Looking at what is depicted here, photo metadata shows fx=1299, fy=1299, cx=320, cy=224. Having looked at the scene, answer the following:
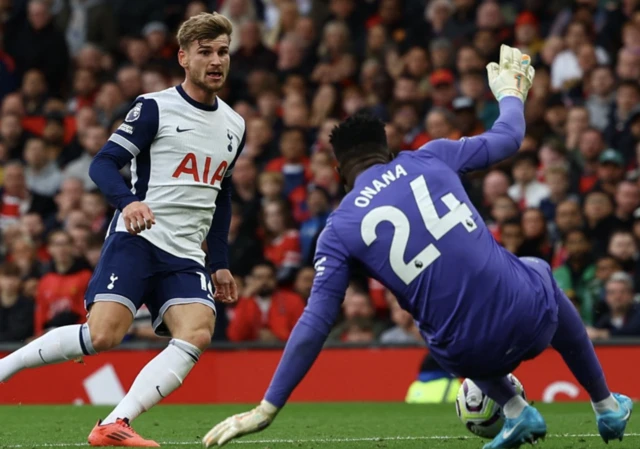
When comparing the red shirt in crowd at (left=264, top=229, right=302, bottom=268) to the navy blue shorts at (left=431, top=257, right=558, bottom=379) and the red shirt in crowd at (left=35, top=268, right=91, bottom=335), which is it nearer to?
the red shirt in crowd at (left=35, top=268, right=91, bottom=335)

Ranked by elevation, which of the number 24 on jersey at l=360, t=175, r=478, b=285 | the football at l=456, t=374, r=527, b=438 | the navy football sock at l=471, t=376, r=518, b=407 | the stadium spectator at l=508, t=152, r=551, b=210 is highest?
the number 24 on jersey at l=360, t=175, r=478, b=285

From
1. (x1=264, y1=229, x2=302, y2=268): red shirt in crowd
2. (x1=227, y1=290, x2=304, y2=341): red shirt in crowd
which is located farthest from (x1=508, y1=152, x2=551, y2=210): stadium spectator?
(x1=227, y1=290, x2=304, y2=341): red shirt in crowd

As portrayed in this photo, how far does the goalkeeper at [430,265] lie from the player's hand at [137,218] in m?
1.24

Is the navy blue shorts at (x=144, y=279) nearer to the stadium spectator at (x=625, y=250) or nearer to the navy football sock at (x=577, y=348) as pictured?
the navy football sock at (x=577, y=348)

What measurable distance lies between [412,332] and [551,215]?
6.22 feet

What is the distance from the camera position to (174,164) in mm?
7227

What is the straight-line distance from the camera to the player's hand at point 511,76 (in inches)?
245

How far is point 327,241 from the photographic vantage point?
5.59 meters

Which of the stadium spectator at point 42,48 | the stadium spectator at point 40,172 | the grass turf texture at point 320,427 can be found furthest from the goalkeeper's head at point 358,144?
the stadium spectator at point 42,48

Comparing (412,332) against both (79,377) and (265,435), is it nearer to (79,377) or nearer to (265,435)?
(79,377)

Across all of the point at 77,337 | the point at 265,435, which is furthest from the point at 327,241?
the point at 265,435

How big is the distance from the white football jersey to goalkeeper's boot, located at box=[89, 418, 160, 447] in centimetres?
103

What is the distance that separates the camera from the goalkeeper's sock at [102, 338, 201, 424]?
6.86 m

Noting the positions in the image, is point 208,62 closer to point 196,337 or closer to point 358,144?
point 196,337
